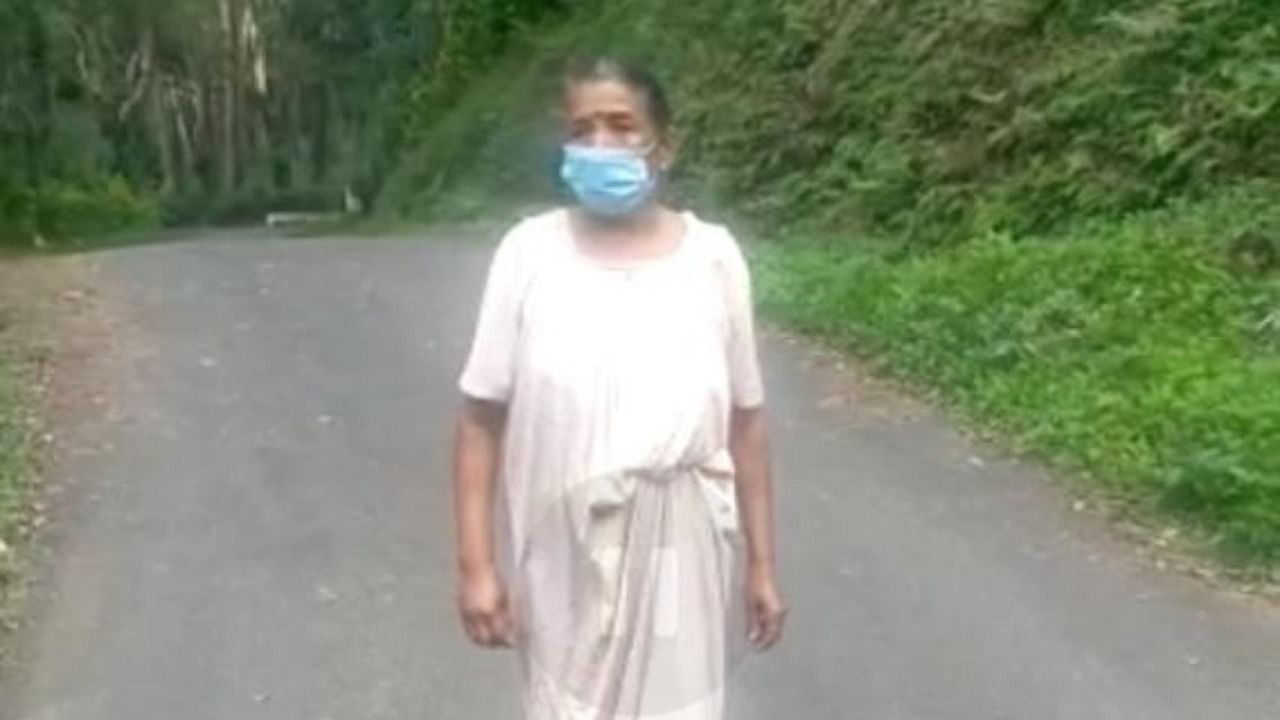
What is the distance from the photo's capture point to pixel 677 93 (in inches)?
1042

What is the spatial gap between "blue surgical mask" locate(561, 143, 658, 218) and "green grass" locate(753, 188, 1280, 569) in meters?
5.36

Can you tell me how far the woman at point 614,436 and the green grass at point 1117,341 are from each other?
16.9 ft

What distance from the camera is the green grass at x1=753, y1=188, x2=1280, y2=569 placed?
33.9 ft

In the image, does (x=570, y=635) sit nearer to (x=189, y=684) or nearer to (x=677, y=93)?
(x=189, y=684)

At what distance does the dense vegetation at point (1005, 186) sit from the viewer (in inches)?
456

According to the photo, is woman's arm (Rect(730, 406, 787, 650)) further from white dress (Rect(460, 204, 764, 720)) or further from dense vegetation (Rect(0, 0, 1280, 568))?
dense vegetation (Rect(0, 0, 1280, 568))

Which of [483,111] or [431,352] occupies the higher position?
[431,352]

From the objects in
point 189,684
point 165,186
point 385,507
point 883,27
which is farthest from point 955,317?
point 165,186

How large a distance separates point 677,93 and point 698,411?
22.0 m

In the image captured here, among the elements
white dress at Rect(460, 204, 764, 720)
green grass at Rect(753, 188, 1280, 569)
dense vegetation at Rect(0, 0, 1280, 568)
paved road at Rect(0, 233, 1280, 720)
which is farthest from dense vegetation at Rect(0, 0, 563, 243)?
white dress at Rect(460, 204, 764, 720)

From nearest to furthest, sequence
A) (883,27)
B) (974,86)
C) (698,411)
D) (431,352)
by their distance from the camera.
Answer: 1. (698,411)
2. (431,352)
3. (974,86)
4. (883,27)

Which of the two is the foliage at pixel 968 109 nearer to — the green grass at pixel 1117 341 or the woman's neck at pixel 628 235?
the green grass at pixel 1117 341

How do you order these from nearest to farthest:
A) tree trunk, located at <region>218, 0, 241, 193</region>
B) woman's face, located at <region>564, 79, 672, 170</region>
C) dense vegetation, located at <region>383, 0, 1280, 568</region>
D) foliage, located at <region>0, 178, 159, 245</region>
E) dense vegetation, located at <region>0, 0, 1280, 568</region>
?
woman's face, located at <region>564, 79, 672, 170</region> → dense vegetation, located at <region>383, 0, 1280, 568</region> → dense vegetation, located at <region>0, 0, 1280, 568</region> → foliage, located at <region>0, 178, 159, 245</region> → tree trunk, located at <region>218, 0, 241, 193</region>

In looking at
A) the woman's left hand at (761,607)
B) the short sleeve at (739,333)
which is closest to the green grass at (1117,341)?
the woman's left hand at (761,607)
